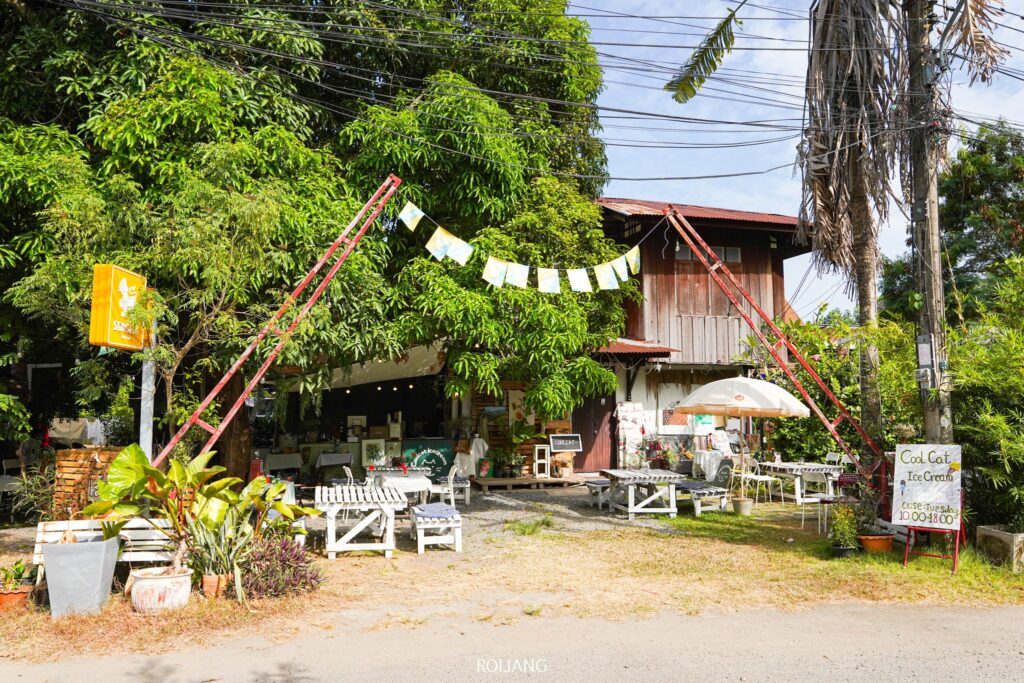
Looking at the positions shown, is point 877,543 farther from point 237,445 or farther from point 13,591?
point 237,445

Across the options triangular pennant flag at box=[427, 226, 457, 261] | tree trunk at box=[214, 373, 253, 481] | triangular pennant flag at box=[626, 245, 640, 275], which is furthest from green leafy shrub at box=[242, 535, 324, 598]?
triangular pennant flag at box=[626, 245, 640, 275]

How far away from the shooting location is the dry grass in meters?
5.78

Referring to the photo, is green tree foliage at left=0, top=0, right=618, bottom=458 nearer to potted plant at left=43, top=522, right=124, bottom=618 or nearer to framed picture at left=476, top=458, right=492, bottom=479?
potted plant at left=43, top=522, right=124, bottom=618

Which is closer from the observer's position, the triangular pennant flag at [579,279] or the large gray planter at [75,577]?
the large gray planter at [75,577]

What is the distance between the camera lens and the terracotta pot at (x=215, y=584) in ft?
21.0

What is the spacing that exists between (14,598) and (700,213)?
51.6 ft

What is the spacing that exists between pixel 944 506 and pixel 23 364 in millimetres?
14363

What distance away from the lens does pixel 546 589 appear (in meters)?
7.25

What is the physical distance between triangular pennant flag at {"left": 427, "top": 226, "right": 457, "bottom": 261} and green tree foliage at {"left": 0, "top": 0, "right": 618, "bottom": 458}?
0.54m

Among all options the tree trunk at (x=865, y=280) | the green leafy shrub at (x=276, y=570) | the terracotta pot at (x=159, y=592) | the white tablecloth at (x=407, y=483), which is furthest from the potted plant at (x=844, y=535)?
the terracotta pot at (x=159, y=592)

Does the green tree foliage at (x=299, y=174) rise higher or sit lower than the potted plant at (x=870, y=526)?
higher

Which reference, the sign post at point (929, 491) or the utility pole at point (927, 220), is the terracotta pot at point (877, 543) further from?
the utility pole at point (927, 220)

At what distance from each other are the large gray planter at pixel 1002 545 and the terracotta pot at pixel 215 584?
25.5 feet

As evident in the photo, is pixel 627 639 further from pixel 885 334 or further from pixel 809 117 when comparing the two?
pixel 809 117
